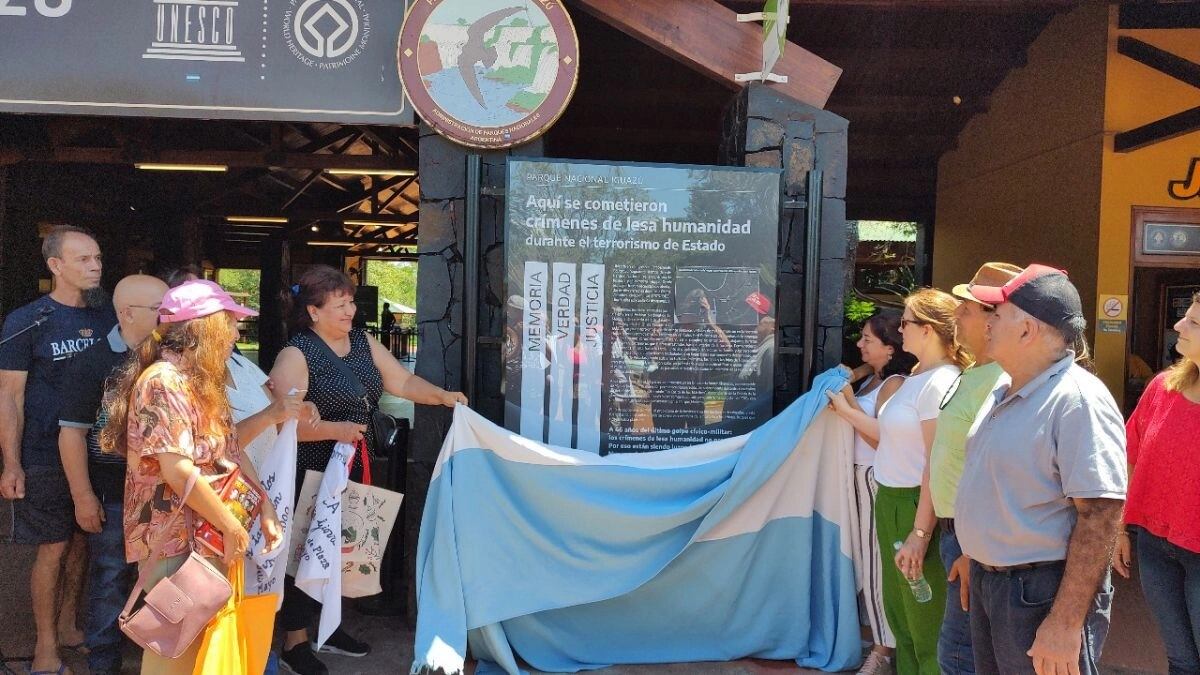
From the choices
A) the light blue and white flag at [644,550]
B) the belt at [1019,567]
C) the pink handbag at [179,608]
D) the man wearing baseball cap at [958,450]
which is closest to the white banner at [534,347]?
the light blue and white flag at [644,550]

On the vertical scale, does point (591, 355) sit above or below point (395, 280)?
below

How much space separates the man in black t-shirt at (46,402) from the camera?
3752mm

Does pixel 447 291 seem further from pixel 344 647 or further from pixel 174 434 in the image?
pixel 174 434

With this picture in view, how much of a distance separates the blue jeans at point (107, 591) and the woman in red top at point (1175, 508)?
401 cm

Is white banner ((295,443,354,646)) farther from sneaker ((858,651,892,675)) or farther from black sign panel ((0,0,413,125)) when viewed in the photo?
sneaker ((858,651,892,675))

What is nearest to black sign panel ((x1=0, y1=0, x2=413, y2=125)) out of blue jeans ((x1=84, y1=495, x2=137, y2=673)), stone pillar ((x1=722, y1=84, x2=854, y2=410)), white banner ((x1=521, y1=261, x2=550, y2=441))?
white banner ((x1=521, y1=261, x2=550, y2=441))

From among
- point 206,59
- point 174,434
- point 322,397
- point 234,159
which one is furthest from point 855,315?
point 234,159

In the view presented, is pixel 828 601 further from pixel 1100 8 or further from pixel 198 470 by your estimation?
pixel 1100 8

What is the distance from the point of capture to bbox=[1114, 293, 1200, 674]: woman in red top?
3.08 m

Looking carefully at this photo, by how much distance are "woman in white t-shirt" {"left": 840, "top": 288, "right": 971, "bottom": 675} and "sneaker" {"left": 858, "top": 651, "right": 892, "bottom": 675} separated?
13cm

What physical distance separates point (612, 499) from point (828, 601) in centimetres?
118

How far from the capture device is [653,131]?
8523 mm

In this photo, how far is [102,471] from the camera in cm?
382

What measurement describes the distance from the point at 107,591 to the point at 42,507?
48 cm
